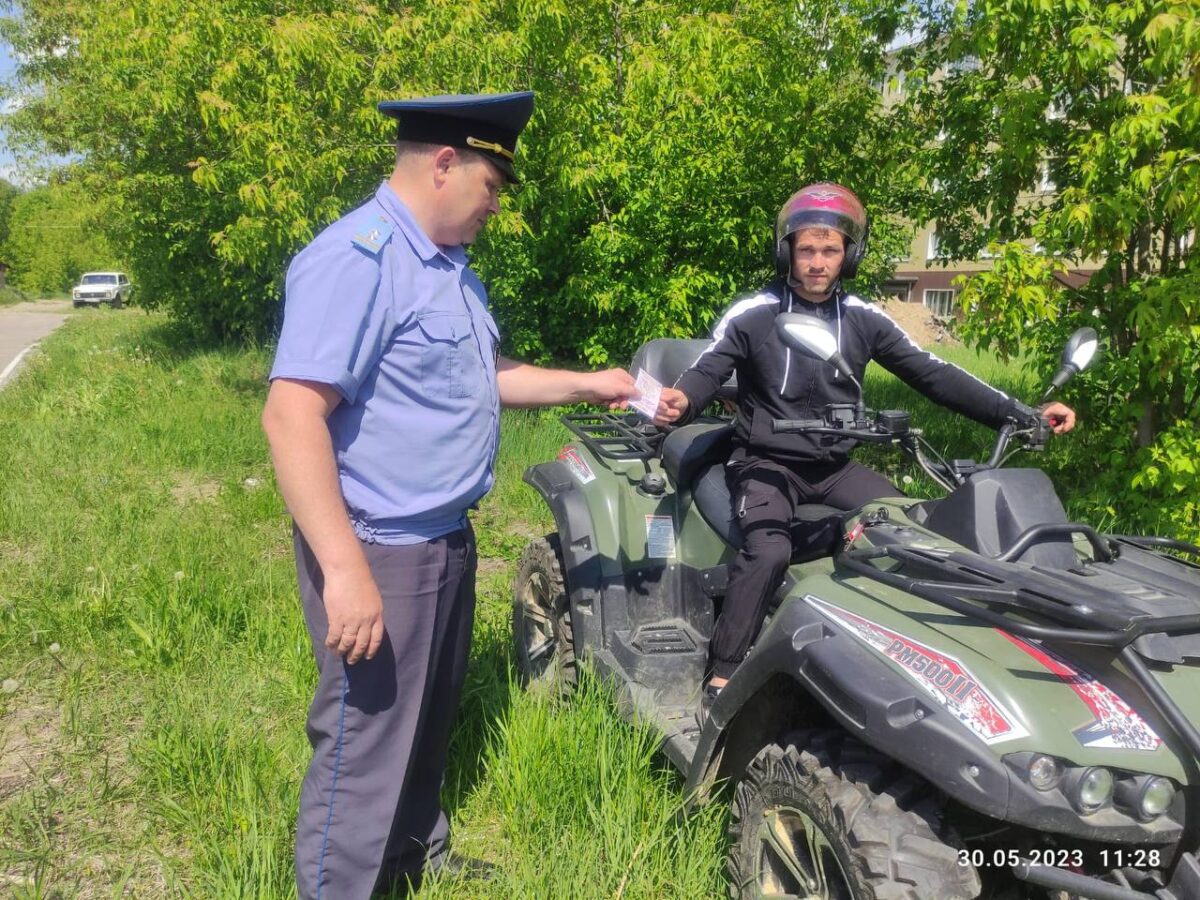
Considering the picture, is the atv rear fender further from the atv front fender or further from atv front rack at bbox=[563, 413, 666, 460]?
atv front rack at bbox=[563, 413, 666, 460]

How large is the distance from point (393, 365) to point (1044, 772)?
1555 mm

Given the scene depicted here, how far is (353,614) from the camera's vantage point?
211 cm

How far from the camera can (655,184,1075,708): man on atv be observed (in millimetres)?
2916

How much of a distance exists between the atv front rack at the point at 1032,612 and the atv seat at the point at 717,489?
0.69 m

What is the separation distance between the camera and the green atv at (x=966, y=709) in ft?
5.65

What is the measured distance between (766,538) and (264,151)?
5984 mm

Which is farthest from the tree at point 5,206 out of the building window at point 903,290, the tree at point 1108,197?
the tree at point 1108,197

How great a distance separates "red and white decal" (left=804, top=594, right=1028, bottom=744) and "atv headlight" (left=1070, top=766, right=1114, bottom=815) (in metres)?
0.12

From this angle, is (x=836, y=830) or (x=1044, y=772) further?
(x=836, y=830)

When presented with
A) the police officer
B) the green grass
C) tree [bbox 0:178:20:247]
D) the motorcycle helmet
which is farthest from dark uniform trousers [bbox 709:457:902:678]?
tree [bbox 0:178:20:247]

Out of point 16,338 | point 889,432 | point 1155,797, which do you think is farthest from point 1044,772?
point 16,338

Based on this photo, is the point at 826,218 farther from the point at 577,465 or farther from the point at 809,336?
the point at 577,465

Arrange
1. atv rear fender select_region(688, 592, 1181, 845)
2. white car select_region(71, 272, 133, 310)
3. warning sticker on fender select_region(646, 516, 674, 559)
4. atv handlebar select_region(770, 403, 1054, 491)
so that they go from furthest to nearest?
white car select_region(71, 272, 133, 310) < warning sticker on fender select_region(646, 516, 674, 559) < atv handlebar select_region(770, 403, 1054, 491) < atv rear fender select_region(688, 592, 1181, 845)

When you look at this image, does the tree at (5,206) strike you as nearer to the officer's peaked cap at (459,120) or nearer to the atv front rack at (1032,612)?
the officer's peaked cap at (459,120)
